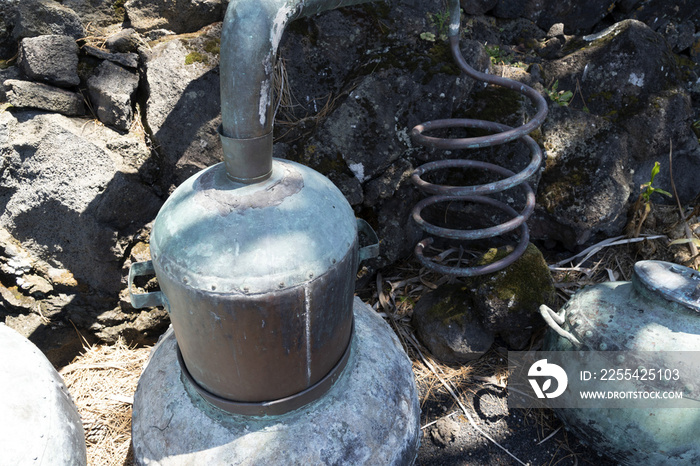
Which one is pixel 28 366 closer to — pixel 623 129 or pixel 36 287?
pixel 36 287

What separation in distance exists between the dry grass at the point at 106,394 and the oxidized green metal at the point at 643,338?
263 centimetres

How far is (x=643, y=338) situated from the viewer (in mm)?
2352

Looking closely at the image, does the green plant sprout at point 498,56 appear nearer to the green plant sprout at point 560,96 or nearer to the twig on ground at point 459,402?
the green plant sprout at point 560,96

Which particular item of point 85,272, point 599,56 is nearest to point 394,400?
point 85,272

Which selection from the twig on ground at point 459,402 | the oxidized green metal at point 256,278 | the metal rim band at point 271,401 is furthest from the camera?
the twig on ground at point 459,402

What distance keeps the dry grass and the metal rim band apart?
3.87 ft

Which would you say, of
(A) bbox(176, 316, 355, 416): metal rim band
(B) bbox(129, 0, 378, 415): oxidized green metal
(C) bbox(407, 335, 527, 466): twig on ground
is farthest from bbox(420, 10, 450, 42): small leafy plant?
(A) bbox(176, 316, 355, 416): metal rim band

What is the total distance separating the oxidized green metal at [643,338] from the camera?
7.47 ft

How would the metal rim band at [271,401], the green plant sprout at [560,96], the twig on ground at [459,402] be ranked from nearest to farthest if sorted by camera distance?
the metal rim band at [271,401]
the twig on ground at [459,402]
the green plant sprout at [560,96]

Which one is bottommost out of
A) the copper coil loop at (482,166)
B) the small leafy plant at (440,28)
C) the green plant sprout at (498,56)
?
the copper coil loop at (482,166)

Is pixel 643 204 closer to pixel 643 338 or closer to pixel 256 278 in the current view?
pixel 643 338

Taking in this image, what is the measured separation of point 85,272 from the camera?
2.76 meters

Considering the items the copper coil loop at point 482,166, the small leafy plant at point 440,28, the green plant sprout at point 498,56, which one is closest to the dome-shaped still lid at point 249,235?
the copper coil loop at point 482,166

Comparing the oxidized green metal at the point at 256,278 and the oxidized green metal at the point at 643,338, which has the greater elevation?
the oxidized green metal at the point at 256,278
